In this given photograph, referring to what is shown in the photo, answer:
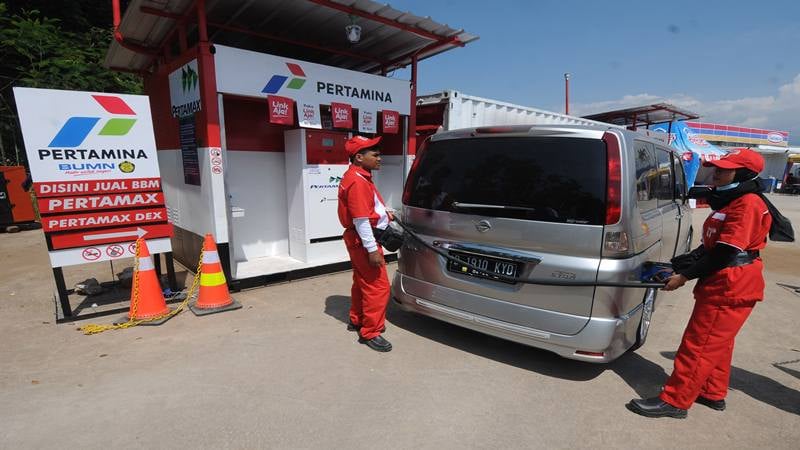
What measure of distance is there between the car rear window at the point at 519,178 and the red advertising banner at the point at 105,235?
3.04 meters

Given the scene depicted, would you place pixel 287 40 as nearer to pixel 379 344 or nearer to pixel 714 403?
pixel 379 344

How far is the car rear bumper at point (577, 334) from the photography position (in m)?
2.91

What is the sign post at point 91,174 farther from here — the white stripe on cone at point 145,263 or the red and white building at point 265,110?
the red and white building at point 265,110

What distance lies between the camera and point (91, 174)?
4.30 metres

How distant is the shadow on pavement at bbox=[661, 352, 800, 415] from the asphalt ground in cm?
1

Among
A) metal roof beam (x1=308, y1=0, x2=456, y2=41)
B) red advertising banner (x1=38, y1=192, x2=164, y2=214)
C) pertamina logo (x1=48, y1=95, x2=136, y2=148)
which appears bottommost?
red advertising banner (x1=38, y1=192, x2=164, y2=214)

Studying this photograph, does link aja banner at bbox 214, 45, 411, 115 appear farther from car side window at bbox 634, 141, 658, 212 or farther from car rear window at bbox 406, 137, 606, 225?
car side window at bbox 634, 141, 658, 212

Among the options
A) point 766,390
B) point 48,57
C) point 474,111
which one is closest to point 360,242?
point 766,390

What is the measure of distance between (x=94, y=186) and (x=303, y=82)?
273cm

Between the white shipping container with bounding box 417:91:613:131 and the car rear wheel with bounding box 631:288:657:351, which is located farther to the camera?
the white shipping container with bounding box 417:91:613:131

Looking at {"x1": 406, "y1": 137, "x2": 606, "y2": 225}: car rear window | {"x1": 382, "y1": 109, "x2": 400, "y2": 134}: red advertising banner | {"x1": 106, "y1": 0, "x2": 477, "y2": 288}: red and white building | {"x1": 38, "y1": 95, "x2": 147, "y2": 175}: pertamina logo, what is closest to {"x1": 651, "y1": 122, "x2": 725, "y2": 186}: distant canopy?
{"x1": 382, "y1": 109, "x2": 400, "y2": 134}: red advertising banner

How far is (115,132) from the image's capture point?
14.5ft

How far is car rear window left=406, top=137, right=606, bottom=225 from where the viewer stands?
2.93 metres

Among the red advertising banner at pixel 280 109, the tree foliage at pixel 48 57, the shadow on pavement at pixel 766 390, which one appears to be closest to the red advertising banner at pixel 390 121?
the red advertising banner at pixel 280 109
